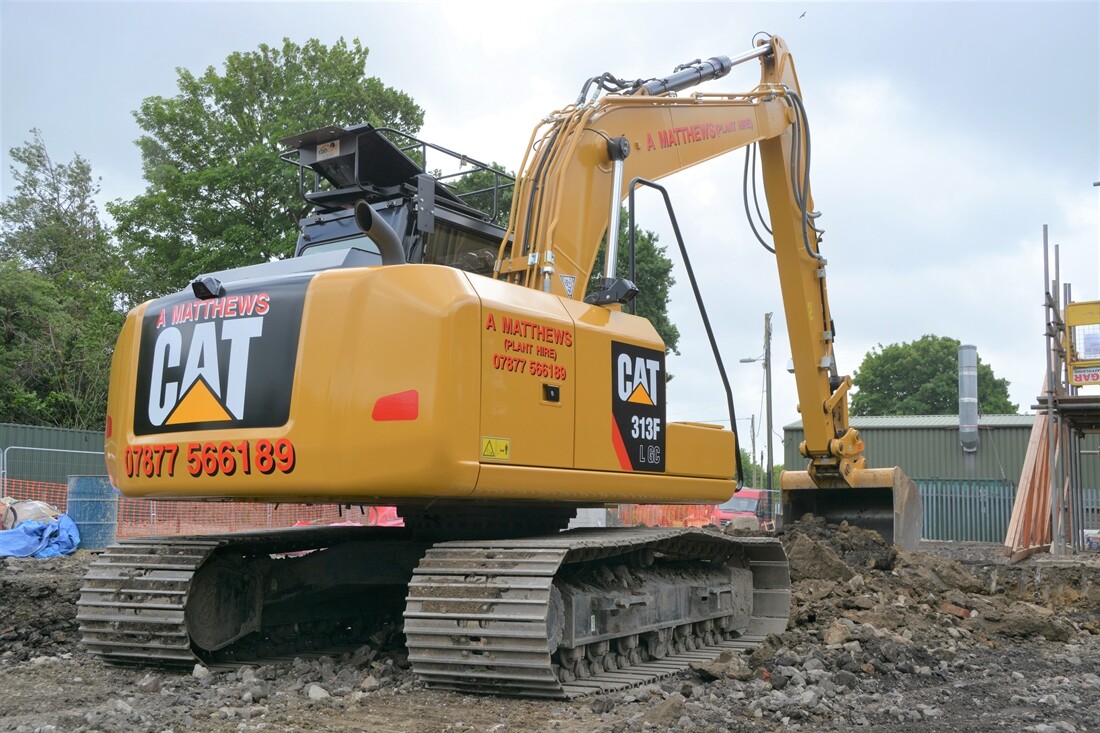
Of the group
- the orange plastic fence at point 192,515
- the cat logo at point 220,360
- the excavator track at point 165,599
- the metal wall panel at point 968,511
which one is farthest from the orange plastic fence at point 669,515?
the cat logo at point 220,360

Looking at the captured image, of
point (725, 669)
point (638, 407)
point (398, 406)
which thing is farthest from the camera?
point (638, 407)

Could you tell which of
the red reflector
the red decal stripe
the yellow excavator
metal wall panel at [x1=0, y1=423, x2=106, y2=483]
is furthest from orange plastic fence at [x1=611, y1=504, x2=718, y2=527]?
the red reflector

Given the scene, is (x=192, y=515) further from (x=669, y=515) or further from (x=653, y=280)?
(x=653, y=280)

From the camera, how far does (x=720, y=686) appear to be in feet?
20.7

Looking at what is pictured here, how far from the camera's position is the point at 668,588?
741 cm

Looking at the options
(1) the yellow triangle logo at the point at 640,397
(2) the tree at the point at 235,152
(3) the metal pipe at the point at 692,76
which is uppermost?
(2) the tree at the point at 235,152

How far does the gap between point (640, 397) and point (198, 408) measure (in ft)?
8.39

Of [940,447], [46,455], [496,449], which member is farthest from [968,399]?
[496,449]

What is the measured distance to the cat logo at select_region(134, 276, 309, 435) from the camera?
6039 millimetres

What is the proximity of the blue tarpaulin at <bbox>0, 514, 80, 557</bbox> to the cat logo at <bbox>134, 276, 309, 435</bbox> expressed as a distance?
36.4 ft

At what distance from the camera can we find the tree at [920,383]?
6781 centimetres

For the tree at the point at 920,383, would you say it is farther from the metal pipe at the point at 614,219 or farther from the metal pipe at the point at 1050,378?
the metal pipe at the point at 614,219

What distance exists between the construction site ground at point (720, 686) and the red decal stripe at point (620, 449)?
125cm

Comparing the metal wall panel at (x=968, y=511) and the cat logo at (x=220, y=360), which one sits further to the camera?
the metal wall panel at (x=968, y=511)
